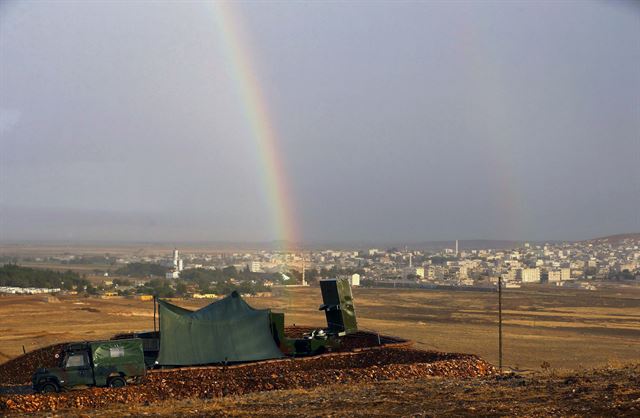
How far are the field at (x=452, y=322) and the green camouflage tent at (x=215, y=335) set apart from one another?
960 centimetres

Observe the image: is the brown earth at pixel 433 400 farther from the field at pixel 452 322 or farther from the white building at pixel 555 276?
the white building at pixel 555 276

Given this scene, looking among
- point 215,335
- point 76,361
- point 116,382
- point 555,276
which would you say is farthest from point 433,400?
point 555,276

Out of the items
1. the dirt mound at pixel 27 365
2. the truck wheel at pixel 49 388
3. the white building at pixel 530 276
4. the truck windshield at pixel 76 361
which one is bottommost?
the white building at pixel 530 276

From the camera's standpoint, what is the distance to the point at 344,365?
2195 cm

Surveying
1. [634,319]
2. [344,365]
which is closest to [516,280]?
[634,319]

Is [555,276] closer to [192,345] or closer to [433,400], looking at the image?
[192,345]

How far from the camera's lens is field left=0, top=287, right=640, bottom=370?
128 ft

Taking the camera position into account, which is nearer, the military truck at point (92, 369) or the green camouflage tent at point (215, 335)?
the military truck at point (92, 369)

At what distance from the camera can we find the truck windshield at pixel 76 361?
19.0 meters

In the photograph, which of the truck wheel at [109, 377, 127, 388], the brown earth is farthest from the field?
the truck wheel at [109, 377, 127, 388]

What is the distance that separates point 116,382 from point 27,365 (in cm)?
728

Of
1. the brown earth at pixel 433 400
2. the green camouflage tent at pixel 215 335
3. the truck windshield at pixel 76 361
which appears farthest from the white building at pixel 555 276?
the truck windshield at pixel 76 361

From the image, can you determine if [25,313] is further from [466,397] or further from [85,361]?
[466,397]

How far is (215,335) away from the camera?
73.3 ft
